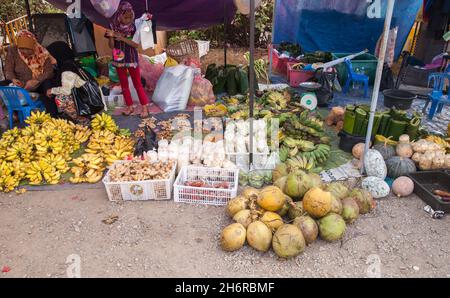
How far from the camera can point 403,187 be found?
355 cm

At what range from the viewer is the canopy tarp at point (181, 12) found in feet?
23.8

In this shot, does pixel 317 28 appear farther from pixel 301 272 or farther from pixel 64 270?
pixel 64 270

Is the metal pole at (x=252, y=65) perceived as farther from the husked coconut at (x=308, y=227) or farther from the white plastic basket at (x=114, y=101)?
the white plastic basket at (x=114, y=101)

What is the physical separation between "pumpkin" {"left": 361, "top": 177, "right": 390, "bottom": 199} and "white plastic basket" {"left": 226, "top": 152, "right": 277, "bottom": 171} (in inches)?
43.7

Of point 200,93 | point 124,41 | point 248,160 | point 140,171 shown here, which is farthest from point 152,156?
point 200,93

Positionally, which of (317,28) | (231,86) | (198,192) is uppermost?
(317,28)

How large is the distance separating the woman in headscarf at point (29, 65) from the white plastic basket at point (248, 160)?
12.8 feet

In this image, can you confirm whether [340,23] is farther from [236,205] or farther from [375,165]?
[236,205]

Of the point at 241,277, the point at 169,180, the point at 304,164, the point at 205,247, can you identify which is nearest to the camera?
the point at 241,277

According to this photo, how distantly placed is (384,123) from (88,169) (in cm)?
413

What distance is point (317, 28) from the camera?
31.0ft

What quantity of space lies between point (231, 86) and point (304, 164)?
12.1 ft

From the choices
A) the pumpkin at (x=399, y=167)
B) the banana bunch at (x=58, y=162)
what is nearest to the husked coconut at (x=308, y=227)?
the pumpkin at (x=399, y=167)

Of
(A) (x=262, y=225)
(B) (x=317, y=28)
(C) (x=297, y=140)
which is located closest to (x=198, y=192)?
(A) (x=262, y=225)
